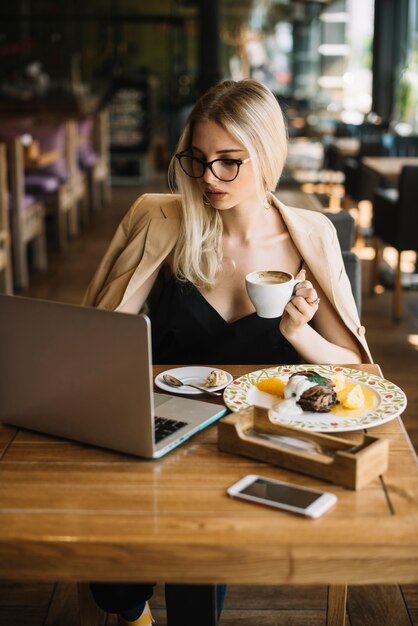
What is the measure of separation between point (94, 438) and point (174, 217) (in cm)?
82

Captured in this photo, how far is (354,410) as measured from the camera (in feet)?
4.45

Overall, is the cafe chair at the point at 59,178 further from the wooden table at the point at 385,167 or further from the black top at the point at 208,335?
the black top at the point at 208,335

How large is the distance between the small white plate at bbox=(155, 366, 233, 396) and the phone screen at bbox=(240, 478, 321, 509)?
1.20 feet

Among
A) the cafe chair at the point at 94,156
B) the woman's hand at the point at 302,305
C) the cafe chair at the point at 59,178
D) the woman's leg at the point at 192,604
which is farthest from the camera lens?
the cafe chair at the point at 94,156

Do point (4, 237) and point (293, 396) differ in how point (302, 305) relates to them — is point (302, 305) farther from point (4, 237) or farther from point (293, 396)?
point (4, 237)

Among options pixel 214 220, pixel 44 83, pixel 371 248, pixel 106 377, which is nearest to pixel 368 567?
pixel 106 377

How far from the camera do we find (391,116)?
366 inches

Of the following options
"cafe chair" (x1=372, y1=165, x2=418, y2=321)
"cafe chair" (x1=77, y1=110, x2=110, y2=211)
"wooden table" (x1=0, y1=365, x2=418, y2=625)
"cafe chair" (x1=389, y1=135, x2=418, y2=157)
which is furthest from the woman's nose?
"cafe chair" (x1=77, y1=110, x2=110, y2=211)

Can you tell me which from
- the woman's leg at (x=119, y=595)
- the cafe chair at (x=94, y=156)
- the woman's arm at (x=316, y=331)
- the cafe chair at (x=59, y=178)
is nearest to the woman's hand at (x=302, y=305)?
the woman's arm at (x=316, y=331)

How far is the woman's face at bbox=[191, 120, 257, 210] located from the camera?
5.75 feet

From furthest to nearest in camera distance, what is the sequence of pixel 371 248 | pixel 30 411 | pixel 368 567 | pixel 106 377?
pixel 371 248 < pixel 30 411 < pixel 106 377 < pixel 368 567

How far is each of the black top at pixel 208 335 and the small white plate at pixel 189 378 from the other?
27cm

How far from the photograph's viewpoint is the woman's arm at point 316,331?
159 cm

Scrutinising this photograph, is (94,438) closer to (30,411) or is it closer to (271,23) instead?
(30,411)
